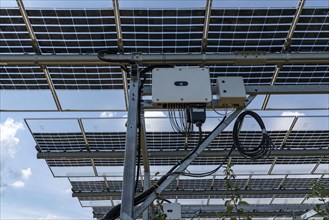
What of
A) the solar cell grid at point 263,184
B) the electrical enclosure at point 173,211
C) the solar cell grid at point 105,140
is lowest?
the electrical enclosure at point 173,211

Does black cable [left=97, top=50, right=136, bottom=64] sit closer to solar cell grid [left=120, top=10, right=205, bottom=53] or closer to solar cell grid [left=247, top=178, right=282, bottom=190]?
solar cell grid [left=120, top=10, right=205, bottom=53]

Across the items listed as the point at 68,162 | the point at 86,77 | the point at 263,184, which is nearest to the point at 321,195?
the point at 86,77

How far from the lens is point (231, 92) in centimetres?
500

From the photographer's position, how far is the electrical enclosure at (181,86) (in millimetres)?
4664

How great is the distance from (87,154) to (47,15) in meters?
5.51

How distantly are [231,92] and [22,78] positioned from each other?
207 inches

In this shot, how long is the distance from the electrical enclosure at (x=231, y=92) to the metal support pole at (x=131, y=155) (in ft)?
4.44

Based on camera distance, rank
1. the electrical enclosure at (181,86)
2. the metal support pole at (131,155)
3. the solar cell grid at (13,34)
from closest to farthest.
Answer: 1. the metal support pole at (131,155)
2. the electrical enclosure at (181,86)
3. the solar cell grid at (13,34)

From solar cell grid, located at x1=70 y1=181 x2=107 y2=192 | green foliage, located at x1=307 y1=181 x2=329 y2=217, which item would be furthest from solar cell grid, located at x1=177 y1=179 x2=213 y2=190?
green foliage, located at x1=307 y1=181 x2=329 y2=217

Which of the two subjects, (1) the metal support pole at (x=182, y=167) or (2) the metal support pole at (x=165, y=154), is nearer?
(1) the metal support pole at (x=182, y=167)

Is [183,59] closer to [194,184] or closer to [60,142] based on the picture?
[60,142]

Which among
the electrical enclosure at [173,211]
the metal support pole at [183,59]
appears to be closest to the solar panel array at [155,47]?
the metal support pole at [183,59]

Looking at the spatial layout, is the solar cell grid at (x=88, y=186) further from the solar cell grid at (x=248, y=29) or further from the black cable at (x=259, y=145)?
the black cable at (x=259, y=145)

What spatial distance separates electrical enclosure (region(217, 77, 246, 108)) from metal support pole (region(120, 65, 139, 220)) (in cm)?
135
